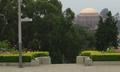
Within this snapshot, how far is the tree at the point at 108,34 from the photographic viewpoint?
4738 centimetres

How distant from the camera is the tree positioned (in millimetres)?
47375

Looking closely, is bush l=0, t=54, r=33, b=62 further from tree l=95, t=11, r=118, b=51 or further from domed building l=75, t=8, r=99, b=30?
domed building l=75, t=8, r=99, b=30

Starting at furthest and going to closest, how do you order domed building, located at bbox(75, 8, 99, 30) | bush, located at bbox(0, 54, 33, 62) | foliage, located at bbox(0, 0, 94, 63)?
domed building, located at bbox(75, 8, 99, 30)
foliage, located at bbox(0, 0, 94, 63)
bush, located at bbox(0, 54, 33, 62)

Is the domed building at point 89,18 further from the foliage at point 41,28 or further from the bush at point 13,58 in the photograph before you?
the bush at point 13,58

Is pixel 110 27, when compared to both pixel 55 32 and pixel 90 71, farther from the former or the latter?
pixel 90 71

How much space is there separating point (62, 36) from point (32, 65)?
28710 millimetres

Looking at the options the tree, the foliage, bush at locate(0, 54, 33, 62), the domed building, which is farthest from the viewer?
the domed building

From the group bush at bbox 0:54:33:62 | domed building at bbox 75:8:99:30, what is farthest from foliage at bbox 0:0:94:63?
domed building at bbox 75:8:99:30

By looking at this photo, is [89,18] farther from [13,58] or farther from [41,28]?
[13,58]

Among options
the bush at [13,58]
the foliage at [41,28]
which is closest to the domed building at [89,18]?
the foliage at [41,28]

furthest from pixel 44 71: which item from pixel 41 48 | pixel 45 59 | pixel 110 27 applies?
pixel 41 48

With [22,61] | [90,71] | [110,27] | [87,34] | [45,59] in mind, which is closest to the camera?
[90,71]

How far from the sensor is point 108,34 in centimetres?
4828

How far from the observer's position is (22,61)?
2491 cm
